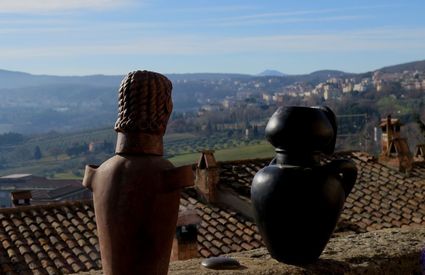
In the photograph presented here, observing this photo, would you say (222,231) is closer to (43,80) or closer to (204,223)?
(204,223)

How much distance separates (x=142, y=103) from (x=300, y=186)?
3.77ft

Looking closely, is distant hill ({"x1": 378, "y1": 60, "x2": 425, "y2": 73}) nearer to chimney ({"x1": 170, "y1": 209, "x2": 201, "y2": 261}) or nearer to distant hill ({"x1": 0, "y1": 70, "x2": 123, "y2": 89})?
distant hill ({"x1": 0, "y1": 70, "x2": 123, "y2": 89})

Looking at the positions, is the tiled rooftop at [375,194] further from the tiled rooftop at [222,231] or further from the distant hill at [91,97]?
the distant hill at [91,97]

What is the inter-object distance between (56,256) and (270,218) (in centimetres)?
559

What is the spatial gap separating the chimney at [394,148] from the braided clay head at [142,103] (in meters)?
12.1

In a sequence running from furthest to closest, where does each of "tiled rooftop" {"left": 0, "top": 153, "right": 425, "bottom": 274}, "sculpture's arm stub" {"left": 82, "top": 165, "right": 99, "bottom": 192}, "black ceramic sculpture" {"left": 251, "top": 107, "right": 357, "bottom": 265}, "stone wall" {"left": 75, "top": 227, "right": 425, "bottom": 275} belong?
Answer: "tiled rooftop" {"left": 0, "top": 153, "right": 425, "bottom": 274} < "stone wall" {"left": 75, "top": 227, "right": 425, "bottom": 275} < "black ceramic sculpture" {"left": 251, "top": 107, "right": 357, "bottom": 265} < "sculpture's arm stub" {"left": 82, "top": 165, "right": 99, "bottom": 192}

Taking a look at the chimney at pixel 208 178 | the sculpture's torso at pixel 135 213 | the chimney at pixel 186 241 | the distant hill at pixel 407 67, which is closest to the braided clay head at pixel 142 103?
the sculpture's torso at pixel 135 213

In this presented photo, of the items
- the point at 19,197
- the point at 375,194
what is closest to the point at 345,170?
the point at 375,194

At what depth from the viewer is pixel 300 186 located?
354 cm

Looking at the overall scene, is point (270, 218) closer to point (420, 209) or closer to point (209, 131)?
point (420, 209)

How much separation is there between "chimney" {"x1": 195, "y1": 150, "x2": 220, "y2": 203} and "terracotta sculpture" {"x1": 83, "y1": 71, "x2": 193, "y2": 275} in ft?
27.7

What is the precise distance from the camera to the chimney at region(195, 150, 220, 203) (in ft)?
37.0

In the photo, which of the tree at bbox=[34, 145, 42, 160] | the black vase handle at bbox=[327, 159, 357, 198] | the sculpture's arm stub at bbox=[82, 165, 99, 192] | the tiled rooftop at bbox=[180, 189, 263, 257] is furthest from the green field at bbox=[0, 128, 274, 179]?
the sculpture's arm stub at bbox=[82, 165, 99, 192]

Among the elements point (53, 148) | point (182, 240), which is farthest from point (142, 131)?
point (53, 148)
